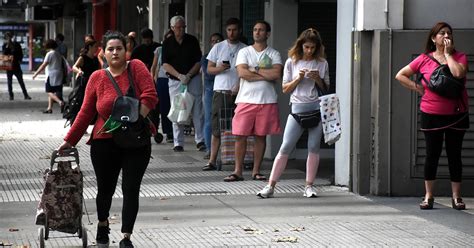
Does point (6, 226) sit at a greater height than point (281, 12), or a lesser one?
lesser

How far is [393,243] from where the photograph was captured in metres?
9.30

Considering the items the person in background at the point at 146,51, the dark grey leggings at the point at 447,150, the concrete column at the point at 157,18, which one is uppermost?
the concrete column at the point at 157,18

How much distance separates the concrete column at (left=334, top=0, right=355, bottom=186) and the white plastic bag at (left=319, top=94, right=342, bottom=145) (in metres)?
0.68

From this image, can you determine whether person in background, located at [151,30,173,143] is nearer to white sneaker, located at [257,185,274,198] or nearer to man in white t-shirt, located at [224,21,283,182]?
man in white t-shirt, located at [224,21,283,182]

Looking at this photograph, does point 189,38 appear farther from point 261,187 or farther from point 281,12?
point 261,187

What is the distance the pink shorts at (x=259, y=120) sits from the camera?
43.2ft

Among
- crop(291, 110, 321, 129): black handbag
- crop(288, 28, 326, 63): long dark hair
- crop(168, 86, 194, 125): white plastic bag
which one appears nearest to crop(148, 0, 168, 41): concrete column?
crop(168, 86, 194, 125): white plastic bag

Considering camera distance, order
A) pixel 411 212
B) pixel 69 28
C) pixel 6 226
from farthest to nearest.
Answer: pixel 69 28, pixel 411 212, pixel 6 226

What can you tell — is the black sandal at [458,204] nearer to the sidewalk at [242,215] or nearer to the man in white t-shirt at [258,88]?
the sidewalk at [242,215]

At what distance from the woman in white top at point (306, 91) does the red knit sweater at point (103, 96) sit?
132 inches

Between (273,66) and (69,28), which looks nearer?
(273,66)

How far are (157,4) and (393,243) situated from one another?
1664 cm

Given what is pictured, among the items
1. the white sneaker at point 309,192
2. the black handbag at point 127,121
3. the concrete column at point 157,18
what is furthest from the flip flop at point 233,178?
the concrete column at point 157,18

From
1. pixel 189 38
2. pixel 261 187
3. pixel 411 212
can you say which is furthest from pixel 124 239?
pixel 189 38
